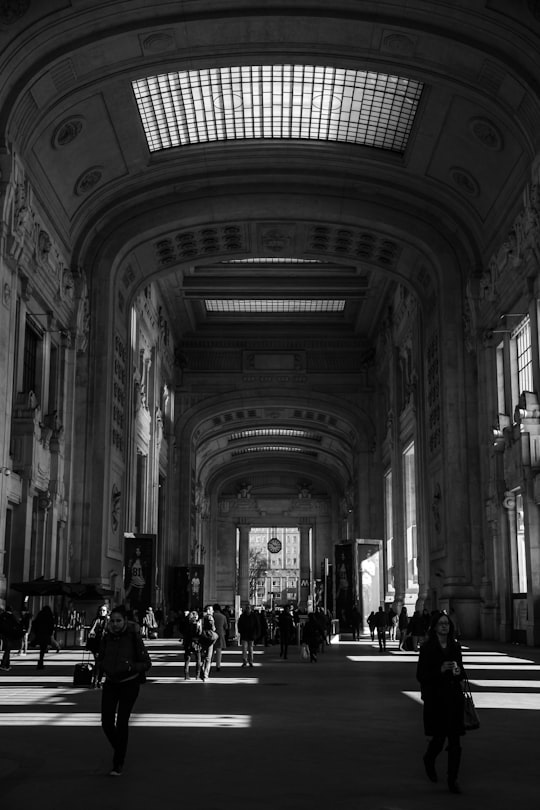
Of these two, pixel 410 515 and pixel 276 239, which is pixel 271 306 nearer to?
pixel 276 239

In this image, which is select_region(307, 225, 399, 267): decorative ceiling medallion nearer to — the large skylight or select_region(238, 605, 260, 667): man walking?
the large skylight

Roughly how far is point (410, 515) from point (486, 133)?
18724 millimetres

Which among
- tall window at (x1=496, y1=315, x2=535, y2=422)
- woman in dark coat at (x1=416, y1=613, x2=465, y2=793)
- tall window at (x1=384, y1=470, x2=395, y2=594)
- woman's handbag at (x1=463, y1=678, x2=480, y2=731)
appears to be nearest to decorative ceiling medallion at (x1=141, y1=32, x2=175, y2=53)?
tall window at (x1=496, y1=315, x2=535, y2=422)

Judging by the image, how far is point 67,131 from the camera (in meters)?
23.2

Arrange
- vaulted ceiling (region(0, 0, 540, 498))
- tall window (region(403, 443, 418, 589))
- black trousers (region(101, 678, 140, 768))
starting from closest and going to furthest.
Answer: black trousers (region(101, 678, 140, 768)) < vaulted ceiling (region(0, 0, 540, 498)) < tall window (region(403, 443, 418, 589))

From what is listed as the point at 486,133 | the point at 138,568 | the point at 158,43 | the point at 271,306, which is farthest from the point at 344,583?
the point at 158,43

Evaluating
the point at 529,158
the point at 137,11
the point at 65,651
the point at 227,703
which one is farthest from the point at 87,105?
the point at 227,703

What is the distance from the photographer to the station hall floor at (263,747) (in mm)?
6039

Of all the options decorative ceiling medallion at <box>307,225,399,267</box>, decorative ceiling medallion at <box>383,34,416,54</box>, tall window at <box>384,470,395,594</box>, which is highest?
decorative ceiling medallion at <box>383,34,416,54</box>

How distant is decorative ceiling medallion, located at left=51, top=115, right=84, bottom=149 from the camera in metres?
22.8

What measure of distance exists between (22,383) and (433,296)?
1417 centimetres

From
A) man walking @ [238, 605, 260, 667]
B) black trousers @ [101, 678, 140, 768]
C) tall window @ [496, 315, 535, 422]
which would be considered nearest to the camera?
black trousers @ [101, 678, 140, 768]

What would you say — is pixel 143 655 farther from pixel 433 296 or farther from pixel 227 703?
pixel 433 296

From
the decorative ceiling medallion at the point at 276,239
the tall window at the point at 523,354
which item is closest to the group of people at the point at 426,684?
the tall window at the point at 523,354
